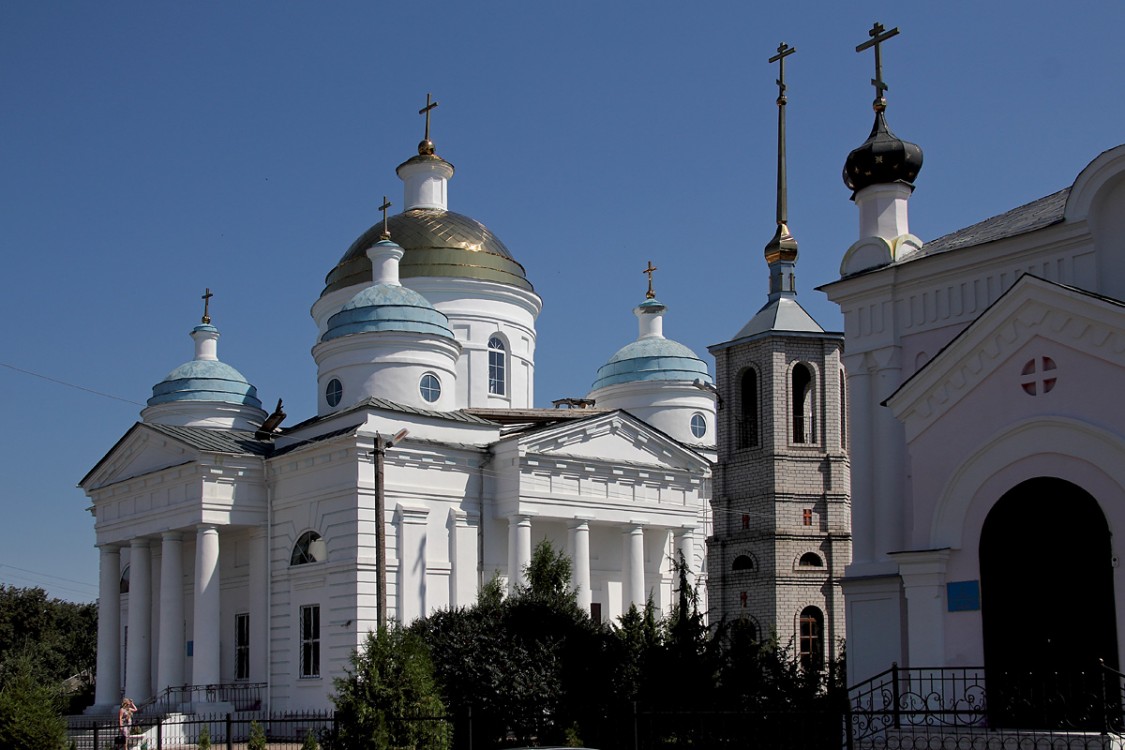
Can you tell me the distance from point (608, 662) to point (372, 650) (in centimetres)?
451

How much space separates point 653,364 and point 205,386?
1240cm

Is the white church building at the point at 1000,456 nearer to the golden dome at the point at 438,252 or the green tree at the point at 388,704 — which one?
the green tree at the point at 388,704

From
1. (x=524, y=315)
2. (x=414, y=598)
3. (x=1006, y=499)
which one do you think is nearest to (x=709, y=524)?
(x=524, y=315)

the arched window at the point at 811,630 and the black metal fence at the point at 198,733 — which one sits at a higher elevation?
the arched window at the point at 811,630

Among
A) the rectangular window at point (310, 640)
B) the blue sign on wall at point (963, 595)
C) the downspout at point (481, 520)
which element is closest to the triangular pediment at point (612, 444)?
the downspout at point (481, 520)

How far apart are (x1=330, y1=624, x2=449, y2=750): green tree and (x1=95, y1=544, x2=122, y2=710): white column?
17.7 metres

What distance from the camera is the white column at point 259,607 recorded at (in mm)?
29750

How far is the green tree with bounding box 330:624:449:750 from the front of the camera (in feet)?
55.1

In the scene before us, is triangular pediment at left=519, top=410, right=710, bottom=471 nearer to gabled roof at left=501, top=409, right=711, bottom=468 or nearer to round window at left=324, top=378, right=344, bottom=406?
gabled roof at left=501, top=409, right=711, bottom=468

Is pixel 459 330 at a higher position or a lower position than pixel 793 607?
higher

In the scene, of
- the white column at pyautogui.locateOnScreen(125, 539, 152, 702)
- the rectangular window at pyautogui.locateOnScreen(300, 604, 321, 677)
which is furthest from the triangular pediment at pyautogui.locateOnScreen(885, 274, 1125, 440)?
the white column at pyautogui.locateOnScreen(125, 539, 152, 702)

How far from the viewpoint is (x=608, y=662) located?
20.8 meters

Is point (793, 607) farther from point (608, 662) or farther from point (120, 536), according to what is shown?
point (120, 536)

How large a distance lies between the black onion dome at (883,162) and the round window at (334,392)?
16.5 m
